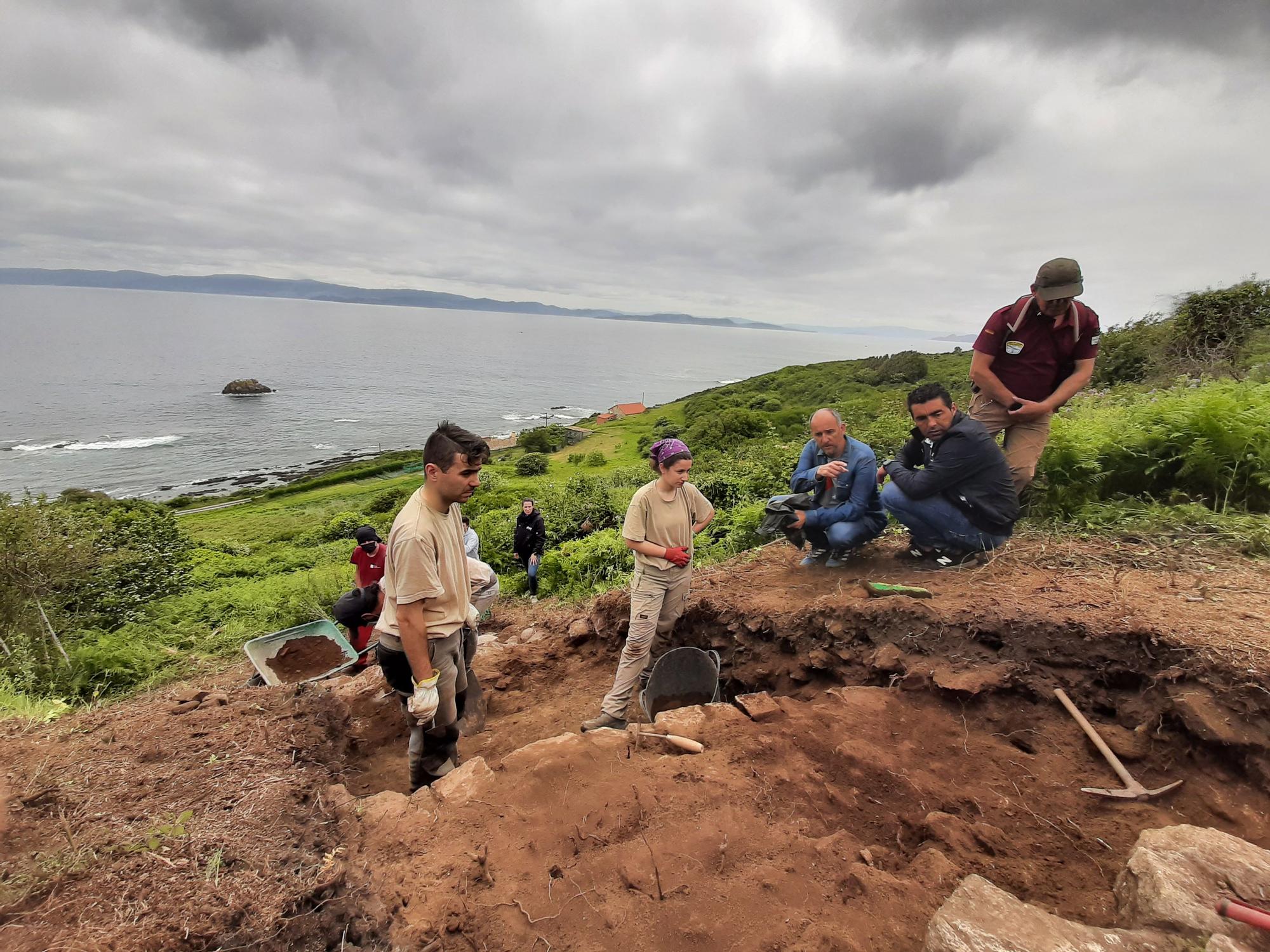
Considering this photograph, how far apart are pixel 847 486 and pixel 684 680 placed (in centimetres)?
229

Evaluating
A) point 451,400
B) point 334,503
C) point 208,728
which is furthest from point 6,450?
point 208,728

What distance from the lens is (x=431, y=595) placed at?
3438mm

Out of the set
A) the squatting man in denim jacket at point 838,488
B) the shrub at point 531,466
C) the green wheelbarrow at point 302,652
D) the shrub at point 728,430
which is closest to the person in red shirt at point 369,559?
the green wheelbarrow at point 302,652

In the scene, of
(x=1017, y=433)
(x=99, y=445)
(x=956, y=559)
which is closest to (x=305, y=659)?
(x=956, y=559)

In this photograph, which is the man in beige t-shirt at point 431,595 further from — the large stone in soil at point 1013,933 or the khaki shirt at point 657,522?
the large stone in soil at point 1013,933

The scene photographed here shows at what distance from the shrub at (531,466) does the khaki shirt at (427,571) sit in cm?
2752

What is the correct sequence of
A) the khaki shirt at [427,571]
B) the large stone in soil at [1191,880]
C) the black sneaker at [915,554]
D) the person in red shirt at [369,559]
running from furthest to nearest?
the person in red shirt at [369,559], the black sneaker at [915,554], the khaki shirt at [427,571], the large stone in soil at [1191,880]

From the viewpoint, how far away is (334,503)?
31344 mm

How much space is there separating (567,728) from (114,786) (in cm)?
307

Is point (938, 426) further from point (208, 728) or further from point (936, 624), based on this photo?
point (208, 728)

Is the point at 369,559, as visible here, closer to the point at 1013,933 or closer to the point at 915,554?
the point at 915,554

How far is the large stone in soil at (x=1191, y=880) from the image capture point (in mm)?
1900

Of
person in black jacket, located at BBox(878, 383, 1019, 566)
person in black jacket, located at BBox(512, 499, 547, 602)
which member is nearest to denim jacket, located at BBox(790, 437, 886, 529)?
person in black jacket, located at BBox(878, 383, 1019, 566)

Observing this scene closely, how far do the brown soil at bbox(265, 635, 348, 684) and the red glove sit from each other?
13.7 feet
